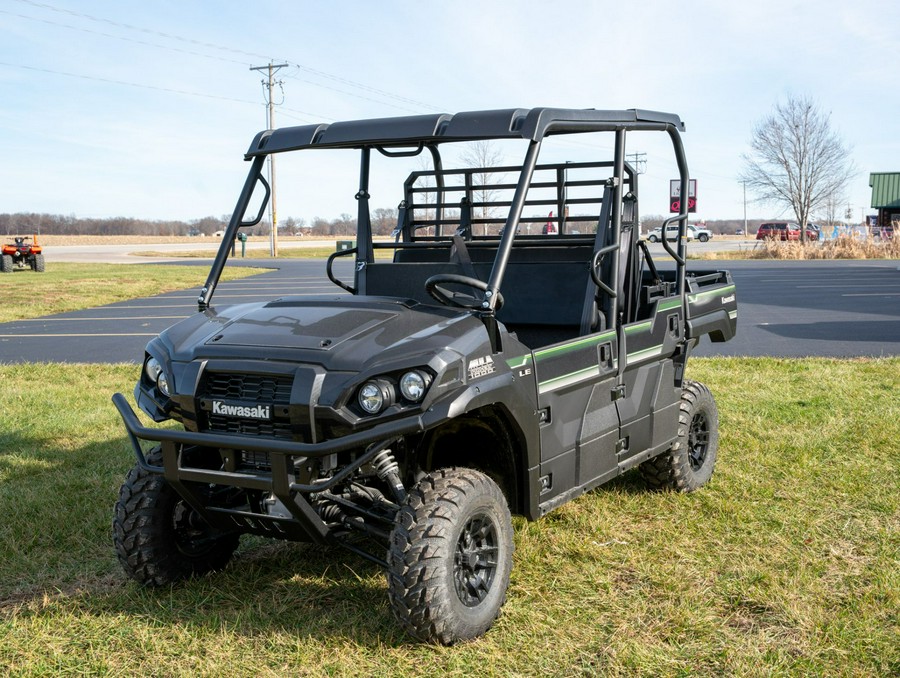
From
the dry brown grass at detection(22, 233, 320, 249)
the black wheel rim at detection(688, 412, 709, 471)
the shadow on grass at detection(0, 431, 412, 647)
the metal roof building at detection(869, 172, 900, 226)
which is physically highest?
the metal roof building at detection(869, 172, 900, 226)

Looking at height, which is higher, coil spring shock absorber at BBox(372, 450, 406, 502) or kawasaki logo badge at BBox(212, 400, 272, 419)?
kawasaki logo badge at BBox(212, 400, 272, 419)

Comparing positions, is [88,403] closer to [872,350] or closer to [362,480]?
[362,480]

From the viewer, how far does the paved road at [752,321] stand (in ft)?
36.2

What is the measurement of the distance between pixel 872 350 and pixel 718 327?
582cm

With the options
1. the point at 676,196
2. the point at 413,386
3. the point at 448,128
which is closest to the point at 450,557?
the point at 413,386

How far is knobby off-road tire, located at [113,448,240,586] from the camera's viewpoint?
3.96 metres

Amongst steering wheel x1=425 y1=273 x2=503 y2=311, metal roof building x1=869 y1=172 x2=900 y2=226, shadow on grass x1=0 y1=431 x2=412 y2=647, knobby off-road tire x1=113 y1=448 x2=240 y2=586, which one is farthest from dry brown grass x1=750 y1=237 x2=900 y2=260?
knobby off-road tire x1=113 y1=448 x2=240 y2=586

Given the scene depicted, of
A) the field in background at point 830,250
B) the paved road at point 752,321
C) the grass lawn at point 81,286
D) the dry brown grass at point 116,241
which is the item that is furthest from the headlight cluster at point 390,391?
the dry brown grass at point 116,241

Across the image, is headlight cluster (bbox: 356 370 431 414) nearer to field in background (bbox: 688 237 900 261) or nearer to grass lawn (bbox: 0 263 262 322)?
grass lawn (bbox: 0 263 262 322)

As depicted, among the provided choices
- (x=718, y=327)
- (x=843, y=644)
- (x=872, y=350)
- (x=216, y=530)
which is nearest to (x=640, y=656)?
(x=843, y=644)

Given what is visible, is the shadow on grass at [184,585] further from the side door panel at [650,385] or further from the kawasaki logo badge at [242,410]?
the side door panel at [650,385]

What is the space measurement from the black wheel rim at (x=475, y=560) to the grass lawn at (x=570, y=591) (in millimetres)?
180

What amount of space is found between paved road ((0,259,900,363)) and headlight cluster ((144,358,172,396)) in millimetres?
6932

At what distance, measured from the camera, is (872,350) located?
10602mm
